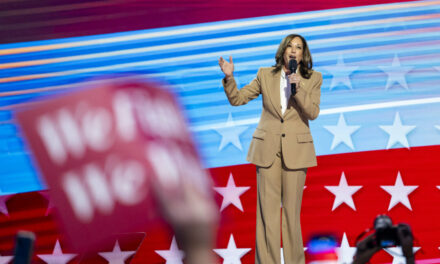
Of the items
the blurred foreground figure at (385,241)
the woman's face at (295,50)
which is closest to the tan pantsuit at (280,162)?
the woman's face at (295,50)

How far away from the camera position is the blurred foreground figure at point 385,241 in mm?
1769

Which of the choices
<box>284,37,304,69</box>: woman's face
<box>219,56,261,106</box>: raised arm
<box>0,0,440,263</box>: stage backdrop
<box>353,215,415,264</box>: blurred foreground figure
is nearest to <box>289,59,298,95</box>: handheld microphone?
<box>284,37,304,69</box>: woman's face

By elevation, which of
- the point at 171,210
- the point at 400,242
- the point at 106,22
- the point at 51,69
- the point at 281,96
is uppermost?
the point at 106,22

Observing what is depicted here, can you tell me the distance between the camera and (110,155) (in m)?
0.78

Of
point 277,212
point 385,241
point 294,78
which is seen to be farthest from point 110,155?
point 277,212

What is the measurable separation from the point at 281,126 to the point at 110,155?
229cm

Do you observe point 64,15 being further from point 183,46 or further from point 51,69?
point 183,46

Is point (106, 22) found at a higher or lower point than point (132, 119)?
higher

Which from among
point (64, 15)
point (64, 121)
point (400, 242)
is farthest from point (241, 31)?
point (64, 121)

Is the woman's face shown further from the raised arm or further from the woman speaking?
the raised arm

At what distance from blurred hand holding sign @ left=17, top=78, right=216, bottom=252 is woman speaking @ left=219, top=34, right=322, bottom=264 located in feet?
7.17

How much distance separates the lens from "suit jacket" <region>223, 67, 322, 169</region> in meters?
2.99

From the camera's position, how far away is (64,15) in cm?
388

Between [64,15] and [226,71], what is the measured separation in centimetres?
147
